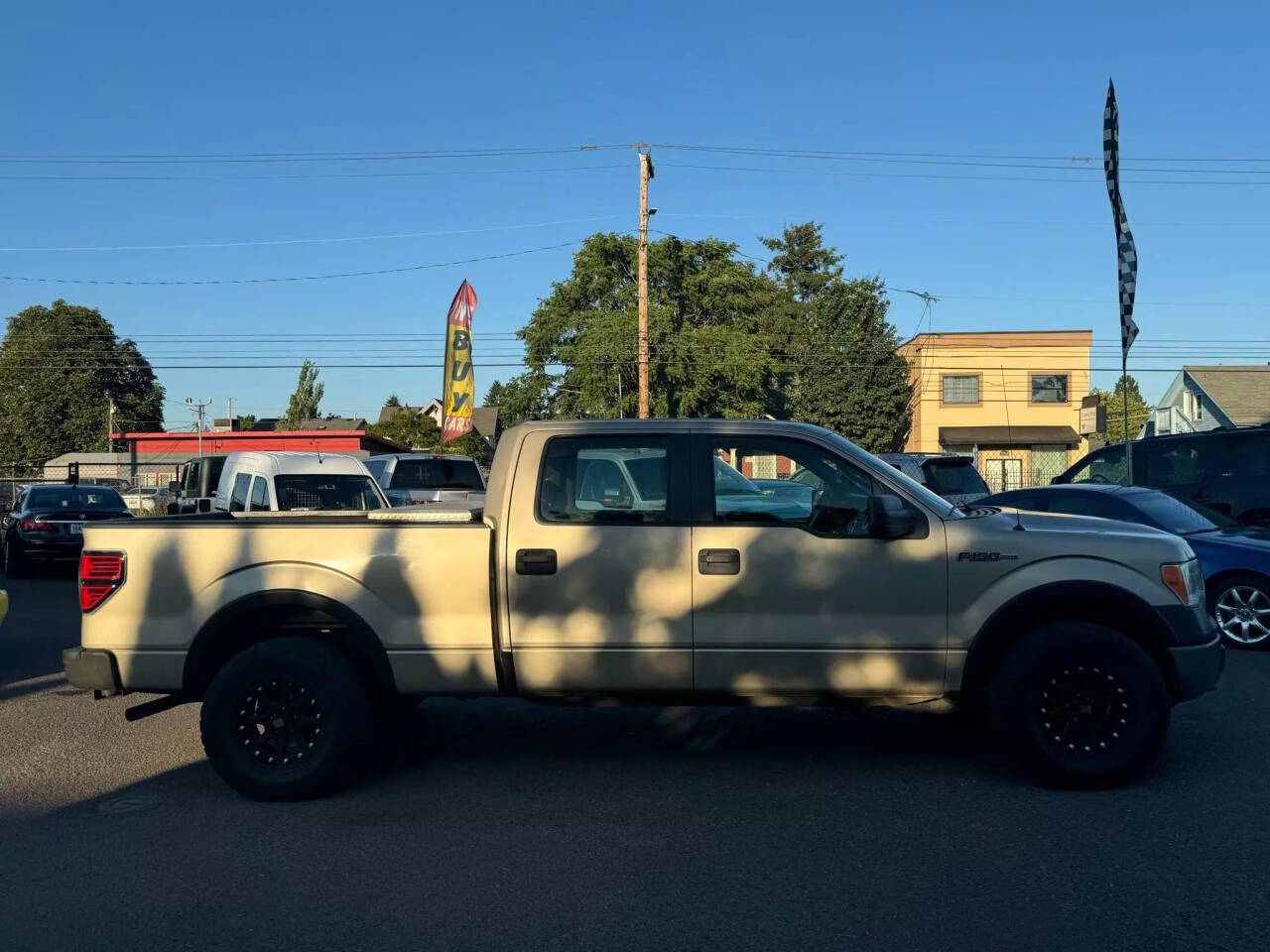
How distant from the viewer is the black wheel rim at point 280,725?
5.93 metres

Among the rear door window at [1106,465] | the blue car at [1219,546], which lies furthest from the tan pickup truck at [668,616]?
the rear door window at [1106,465]

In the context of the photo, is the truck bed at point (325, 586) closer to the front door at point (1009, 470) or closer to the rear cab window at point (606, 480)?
the rear cab window at point (606, 480)

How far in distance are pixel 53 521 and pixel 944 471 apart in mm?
14232

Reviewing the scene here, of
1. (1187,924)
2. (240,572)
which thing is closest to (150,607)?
A: (240,572)

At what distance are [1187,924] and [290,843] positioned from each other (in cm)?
379

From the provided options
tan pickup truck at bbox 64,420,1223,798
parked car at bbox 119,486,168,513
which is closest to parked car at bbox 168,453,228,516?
tan pickup truck at bbox 64,420,1223,798

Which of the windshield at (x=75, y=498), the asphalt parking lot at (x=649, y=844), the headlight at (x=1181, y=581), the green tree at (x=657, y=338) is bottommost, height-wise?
the asphalt parking lot at (x=649, y=844)

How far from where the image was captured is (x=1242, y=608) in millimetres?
10391

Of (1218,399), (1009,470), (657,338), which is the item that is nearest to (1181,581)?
(1218,399)

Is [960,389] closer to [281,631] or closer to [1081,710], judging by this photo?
[1081,710]

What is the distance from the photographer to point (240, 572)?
5.97 m

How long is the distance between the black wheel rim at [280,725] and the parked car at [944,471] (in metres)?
12.2

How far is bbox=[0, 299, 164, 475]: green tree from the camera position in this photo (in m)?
67.2

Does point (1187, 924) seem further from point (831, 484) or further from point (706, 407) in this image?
point (706, 407)
